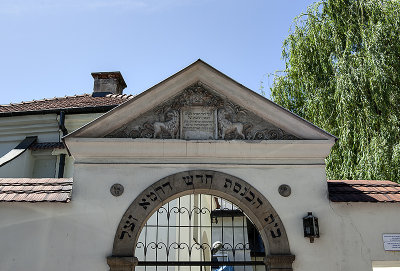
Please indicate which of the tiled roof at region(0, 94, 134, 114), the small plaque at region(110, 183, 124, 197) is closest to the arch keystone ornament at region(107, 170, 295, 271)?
the small plaque at region(110, 183, 124, 197)

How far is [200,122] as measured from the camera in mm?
7438

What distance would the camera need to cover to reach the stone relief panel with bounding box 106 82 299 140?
24.0 feet

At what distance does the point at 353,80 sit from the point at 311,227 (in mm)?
6240

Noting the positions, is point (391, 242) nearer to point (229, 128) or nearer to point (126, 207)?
point (229, 128)

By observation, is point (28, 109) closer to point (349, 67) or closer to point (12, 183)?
point (12, 183)

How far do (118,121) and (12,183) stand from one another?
1.96 meters

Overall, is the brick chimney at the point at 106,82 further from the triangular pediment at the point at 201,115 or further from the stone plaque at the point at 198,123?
the stone plaque at the point at 198,123

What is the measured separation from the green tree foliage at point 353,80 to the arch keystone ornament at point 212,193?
4824 millimetres

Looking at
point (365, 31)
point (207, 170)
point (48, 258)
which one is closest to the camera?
point (48, 258)

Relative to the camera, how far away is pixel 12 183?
23.8ft

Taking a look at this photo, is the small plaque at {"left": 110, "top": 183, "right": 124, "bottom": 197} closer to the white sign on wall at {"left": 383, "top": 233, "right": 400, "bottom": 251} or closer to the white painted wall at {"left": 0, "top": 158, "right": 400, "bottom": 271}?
the white painted wall at {"left": 0, "top": 158, "right": 400, "bottom": 271}

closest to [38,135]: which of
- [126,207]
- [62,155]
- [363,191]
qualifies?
[62,155]

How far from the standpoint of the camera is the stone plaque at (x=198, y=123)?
289 inches

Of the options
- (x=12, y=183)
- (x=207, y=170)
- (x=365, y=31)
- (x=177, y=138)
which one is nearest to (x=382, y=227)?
(x=207, y=170)
